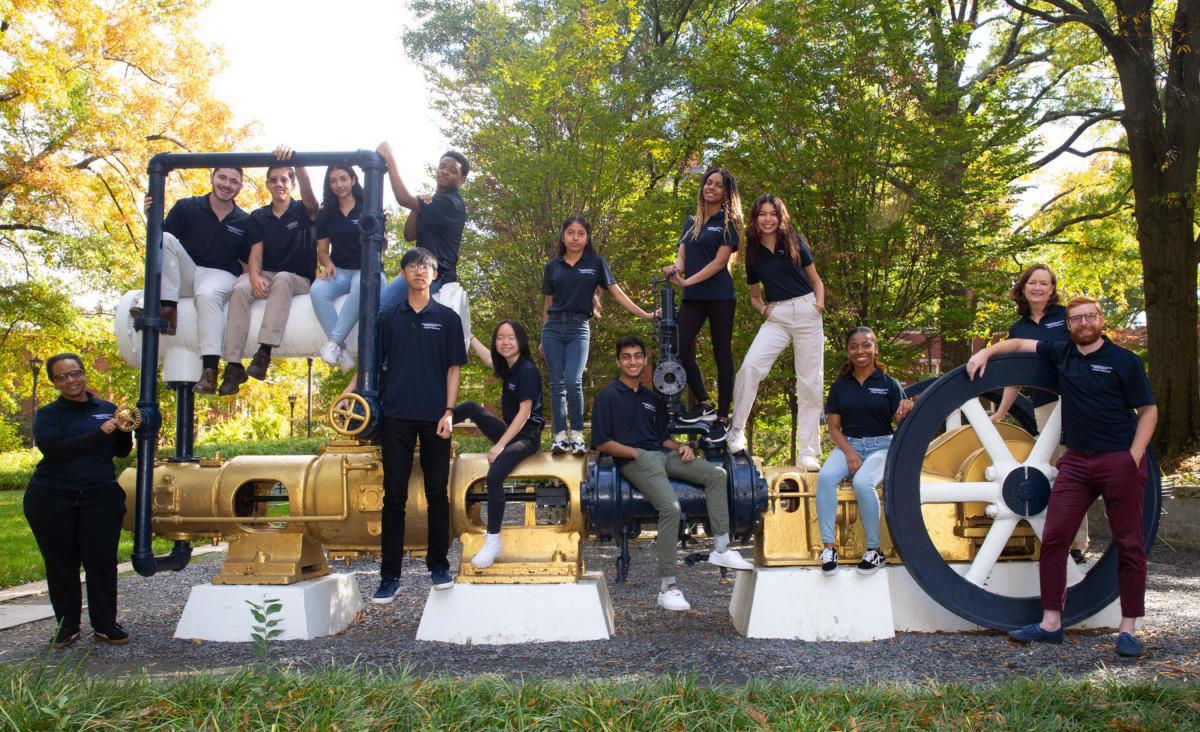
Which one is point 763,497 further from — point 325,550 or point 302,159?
point 302,159

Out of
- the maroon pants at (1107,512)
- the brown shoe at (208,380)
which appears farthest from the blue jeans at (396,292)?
the maroon pants at (1107,512)

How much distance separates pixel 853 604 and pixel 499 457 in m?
2.17

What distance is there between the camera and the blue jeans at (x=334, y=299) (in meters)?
5.17

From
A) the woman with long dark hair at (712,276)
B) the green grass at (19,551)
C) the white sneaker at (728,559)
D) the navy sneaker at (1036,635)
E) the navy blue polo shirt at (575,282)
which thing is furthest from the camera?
the green grass at (19,551)

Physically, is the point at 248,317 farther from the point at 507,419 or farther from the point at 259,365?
the point at 507,419

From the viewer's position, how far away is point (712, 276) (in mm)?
5574

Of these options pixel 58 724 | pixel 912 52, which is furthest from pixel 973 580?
pixel 912 52

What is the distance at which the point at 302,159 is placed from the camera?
514 centimetres

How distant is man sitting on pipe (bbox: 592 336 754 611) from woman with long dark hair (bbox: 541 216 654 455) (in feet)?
1.77

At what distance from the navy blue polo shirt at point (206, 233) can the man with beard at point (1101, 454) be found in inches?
190

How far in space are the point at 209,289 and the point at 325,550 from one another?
1.81 m

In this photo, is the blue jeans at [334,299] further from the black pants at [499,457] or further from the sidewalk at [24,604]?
the sidewalk at [24,604]

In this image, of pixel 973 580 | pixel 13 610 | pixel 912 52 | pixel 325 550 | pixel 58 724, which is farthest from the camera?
pixel 912 52

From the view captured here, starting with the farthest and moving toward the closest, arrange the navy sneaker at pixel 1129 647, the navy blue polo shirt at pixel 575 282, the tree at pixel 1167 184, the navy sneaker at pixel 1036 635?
the tree at pixel 1167 184 → the navy blue polo shirt at pixel 575 282 → the navy sneaker at pixel 1036 635 → the navy sneaker at pixel 1129 647
